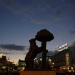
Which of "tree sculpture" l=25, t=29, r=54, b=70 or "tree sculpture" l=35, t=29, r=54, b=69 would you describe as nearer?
"tree sculpture" l=25, t=29, r=54, b=70

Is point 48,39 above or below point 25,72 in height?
above

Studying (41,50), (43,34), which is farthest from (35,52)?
(43,34)

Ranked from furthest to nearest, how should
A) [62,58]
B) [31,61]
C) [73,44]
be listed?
[62,58] → [73,44] → [31,61]

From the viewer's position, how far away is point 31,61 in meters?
14.9

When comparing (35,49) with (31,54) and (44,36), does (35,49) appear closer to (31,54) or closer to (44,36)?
(31,54)

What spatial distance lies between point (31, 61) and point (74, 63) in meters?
78.9

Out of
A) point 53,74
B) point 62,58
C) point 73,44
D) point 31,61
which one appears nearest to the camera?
point 53,74

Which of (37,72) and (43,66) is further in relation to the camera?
(43,66)

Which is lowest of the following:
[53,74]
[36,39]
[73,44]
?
[53,74]

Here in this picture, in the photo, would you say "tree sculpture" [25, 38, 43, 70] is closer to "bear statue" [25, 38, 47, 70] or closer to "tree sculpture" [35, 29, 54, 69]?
"bear statue" [25, 38, 47, 70]

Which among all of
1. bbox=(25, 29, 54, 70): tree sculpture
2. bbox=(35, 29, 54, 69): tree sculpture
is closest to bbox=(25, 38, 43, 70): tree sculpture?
bbox=(25, 29, 54, 70): tree sculpture

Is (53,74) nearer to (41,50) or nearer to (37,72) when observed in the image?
(37,72)

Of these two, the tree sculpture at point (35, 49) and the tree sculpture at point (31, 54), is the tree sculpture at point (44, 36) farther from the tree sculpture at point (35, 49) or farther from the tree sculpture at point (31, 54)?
the tree sculpture at point (31, 54)

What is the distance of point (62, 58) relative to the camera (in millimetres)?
114938
